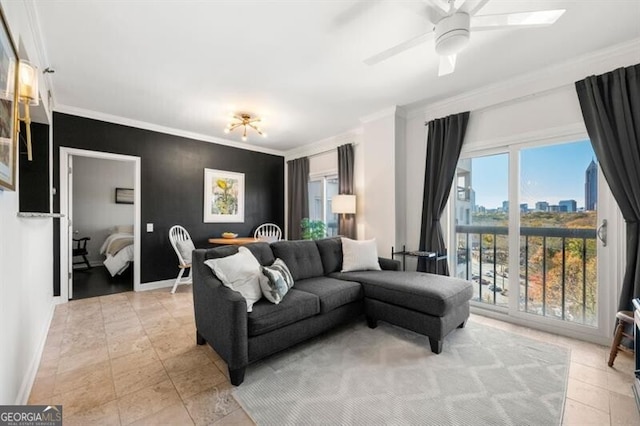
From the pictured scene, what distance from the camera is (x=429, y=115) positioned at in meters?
3.70

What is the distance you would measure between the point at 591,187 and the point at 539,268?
0.95m

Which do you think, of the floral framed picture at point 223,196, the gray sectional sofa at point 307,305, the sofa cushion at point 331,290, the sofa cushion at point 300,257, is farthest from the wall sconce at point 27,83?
the floral framed picture at point 223,196

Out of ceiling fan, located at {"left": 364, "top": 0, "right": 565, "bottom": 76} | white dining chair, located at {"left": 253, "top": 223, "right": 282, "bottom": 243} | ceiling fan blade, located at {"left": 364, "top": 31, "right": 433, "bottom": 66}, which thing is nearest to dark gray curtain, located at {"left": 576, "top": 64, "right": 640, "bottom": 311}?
ceiling fan, located at {"left": 364, "top": 0, "right": 565, "bottom": 76}

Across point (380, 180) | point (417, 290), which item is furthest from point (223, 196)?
point (417, 290)

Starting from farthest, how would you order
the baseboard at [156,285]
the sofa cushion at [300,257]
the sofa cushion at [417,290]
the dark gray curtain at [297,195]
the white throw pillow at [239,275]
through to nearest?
the dark gray curtain at [297,195] → the baseboard at [156,285] → the sofa cushion at [300,257] → the sofa cushion at [417,290] → the white throw pillow at [239,275]

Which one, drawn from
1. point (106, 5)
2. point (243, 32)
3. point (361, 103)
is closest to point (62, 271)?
point (106, 5)

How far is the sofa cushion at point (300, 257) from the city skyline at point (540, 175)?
2127 mm

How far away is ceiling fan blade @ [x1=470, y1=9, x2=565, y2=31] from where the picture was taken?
1.58 metres

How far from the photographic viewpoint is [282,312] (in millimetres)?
2160

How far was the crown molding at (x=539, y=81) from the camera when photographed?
237 centimetres

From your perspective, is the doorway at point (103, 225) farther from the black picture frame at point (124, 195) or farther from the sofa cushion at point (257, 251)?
the sofa cushion at point (257, 251)

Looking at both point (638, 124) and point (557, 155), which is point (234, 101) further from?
point (638, 124)

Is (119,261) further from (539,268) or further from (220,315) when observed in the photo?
(539,268)

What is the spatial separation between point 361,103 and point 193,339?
11.0ft
